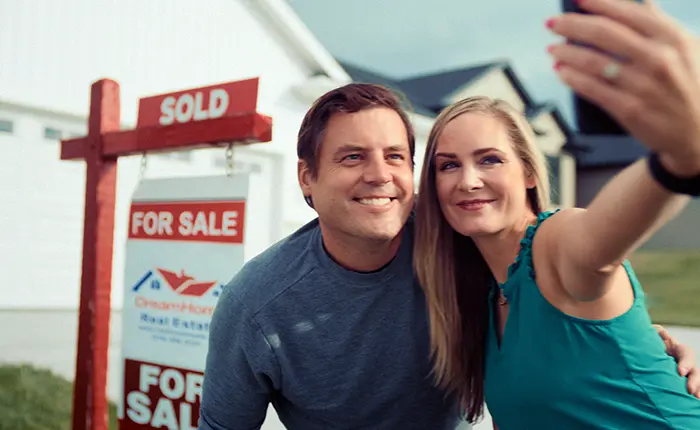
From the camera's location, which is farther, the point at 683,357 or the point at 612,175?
the point at 612,175

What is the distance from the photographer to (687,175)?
879mm

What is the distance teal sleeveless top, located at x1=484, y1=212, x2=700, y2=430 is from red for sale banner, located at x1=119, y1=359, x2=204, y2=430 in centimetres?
179

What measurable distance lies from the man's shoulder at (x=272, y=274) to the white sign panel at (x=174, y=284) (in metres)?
0.51

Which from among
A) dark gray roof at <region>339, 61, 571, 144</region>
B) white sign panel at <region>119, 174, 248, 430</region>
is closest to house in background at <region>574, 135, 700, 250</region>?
dark gray roof at <region>339, 61, 571, 144</region>

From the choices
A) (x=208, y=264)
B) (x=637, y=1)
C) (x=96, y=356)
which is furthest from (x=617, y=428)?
(x=96, y=356)

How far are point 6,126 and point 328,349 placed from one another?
16.8 feet

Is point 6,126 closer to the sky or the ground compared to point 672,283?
closer to the sky

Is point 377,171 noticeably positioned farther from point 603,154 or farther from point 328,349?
point 603,154

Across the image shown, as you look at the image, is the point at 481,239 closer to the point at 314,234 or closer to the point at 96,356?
the point at 314,234

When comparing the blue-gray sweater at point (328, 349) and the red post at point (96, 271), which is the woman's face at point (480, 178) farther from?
the red post at point (96, 271)

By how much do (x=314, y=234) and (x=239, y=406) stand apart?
0.68 metres

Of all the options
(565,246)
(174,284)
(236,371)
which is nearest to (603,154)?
(174,284)

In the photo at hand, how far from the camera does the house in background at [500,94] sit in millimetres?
14898

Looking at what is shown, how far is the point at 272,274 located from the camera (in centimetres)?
228
